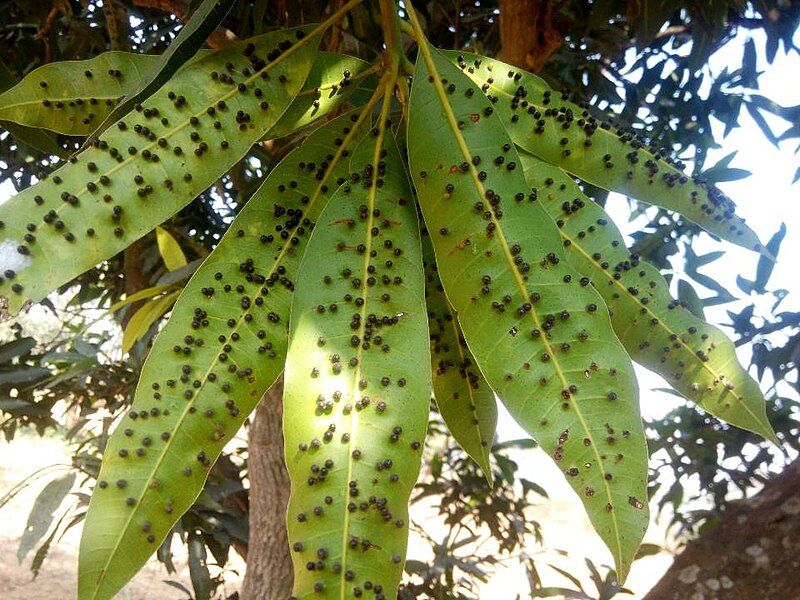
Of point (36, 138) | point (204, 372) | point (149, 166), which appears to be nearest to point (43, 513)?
point (36, 138)

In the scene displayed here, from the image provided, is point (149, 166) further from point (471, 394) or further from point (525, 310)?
point (471, 394)

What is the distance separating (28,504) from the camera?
9961 mm

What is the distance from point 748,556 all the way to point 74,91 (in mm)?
1930

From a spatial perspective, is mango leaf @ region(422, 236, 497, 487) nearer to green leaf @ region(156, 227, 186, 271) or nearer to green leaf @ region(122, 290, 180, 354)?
green leaf @ region(122, 290, 180, 354)

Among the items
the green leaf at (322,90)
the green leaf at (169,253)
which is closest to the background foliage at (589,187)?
the green leaf at (169,253)

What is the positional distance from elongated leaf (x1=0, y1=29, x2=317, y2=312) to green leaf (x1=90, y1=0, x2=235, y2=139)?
4cm

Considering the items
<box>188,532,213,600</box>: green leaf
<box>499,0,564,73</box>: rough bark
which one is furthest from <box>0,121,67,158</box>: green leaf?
<box>188,532,213,600</box>: green leaf

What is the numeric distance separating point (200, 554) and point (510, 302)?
81.1 inches

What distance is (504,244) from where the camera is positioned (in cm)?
87

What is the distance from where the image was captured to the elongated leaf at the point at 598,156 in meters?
1.07

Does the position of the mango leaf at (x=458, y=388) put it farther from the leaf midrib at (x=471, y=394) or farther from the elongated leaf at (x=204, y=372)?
the elongated leaf at (x=204, y=372)

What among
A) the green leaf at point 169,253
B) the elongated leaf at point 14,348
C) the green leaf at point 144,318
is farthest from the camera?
the elongated leaf at point 14,348

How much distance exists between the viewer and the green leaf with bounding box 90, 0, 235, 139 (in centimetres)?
84

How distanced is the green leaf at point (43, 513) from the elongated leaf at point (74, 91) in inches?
53.3
